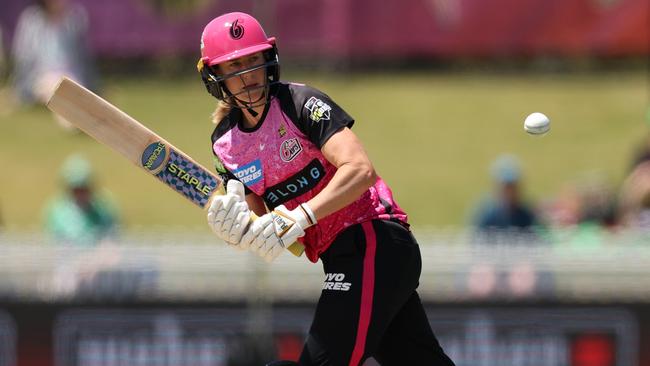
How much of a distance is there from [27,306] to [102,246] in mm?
565

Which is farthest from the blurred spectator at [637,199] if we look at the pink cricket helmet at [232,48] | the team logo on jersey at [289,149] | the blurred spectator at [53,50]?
the blurred spectator at [53,50]

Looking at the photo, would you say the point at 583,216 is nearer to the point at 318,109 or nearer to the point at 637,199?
the point at 637,199

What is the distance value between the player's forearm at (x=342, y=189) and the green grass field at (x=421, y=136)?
6555 mm

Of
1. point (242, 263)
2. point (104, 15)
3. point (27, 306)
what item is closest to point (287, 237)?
point (242, 263)

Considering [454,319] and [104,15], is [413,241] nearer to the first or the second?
[454,319]

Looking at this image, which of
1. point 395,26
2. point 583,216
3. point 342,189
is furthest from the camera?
point 395,26

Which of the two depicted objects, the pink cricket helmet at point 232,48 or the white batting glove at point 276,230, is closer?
the white batting glove at point 276,230

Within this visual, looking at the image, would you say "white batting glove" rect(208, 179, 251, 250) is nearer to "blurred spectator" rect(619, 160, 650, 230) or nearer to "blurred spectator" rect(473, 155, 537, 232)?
"blurred spectator" rect(473, 155, 537, 232)

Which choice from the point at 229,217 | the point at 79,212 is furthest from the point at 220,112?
the point at 79,212

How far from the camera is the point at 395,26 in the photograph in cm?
1354

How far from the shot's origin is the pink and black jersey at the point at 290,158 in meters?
4.55

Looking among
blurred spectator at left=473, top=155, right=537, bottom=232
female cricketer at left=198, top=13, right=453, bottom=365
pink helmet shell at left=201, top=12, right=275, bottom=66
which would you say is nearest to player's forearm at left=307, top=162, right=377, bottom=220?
female cricketer at left=198, top=13, right=453, bottom=365

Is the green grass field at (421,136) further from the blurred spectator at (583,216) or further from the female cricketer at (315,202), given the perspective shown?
the female cricketer at (315,202)

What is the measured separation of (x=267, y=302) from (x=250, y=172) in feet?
9.13
